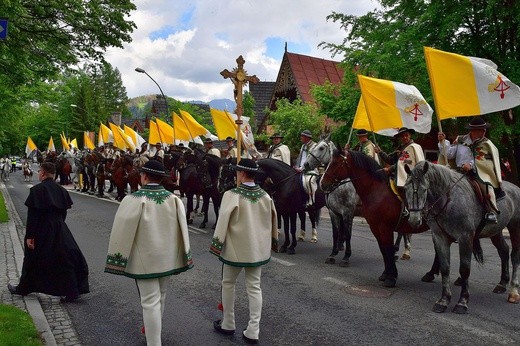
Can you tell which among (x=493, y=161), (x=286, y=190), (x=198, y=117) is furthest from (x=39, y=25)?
(x=198, y=117)

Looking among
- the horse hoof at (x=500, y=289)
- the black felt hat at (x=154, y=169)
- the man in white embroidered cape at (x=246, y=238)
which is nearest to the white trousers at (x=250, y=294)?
the man in white embroidered cape at (x=246, y=238)


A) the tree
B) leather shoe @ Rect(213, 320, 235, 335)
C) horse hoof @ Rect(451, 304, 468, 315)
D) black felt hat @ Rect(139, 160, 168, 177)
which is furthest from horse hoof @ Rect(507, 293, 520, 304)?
the tree

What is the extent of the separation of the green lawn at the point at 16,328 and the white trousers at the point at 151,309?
130cm

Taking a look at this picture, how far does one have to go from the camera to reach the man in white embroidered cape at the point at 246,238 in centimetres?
528

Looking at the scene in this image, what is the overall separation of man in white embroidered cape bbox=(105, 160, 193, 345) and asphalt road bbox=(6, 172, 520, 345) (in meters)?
0.98

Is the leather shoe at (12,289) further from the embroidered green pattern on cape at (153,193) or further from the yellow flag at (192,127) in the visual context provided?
the yellow flag at (192,127)

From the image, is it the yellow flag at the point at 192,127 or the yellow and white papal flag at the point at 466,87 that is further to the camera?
the yellow flag at the point at 192,127

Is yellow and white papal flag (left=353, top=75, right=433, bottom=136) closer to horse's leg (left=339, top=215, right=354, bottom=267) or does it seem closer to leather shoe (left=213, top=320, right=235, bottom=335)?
horse's leg (left=339, top=215, right=354, bottom=267)

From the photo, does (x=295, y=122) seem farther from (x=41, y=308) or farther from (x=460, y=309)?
(x=41, y=308)

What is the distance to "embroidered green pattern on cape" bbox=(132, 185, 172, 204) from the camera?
187 inches

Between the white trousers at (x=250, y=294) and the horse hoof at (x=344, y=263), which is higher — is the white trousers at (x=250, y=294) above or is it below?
above

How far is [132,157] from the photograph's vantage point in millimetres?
19500

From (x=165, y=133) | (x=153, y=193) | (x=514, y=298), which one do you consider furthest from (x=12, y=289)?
(x=165, y=133)

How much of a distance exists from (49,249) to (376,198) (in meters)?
5.12
